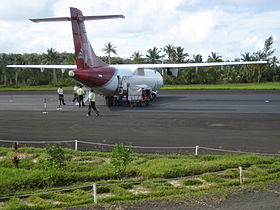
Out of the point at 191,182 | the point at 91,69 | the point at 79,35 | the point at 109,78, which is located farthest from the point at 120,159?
the point at 109,78

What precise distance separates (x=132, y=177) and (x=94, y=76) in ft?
62.0

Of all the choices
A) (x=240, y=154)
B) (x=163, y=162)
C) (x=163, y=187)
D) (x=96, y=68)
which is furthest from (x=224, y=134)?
(x=96, y=68)

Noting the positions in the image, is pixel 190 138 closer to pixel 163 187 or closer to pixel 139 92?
pixel 163 187

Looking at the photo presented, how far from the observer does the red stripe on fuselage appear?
28.3 metres

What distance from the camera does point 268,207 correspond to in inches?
320

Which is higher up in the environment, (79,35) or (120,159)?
(79,35)

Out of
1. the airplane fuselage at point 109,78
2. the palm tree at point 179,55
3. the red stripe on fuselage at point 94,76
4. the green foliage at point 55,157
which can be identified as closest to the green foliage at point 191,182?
the green foliage at point 55,157

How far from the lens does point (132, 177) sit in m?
11.2

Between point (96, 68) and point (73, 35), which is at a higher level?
point (73, 35)

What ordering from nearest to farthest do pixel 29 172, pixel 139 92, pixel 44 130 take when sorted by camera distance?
pixel 29 172 < pixel 44 130 < pixel 139 92

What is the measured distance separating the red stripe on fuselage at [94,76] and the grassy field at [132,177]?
1505cm

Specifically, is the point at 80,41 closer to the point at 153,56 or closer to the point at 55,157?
the point at 55,157

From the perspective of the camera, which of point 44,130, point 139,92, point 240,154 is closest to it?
point 240,154

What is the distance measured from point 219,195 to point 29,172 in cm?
553
